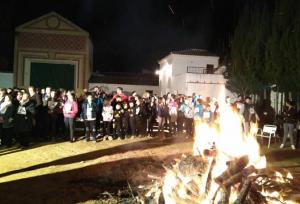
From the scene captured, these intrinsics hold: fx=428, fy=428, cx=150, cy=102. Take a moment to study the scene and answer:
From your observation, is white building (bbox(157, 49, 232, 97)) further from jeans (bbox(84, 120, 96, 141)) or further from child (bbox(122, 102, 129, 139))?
jeans (bbox(84, 120, 96, 141))

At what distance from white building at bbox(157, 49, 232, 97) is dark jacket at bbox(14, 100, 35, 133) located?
20811mm

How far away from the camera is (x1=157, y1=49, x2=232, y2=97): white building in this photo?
34.2 m

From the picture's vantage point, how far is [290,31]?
2342cm

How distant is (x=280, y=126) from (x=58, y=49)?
2284 cm

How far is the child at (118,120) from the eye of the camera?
16656mm

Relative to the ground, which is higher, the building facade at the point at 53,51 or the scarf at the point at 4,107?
the building facade at the point at 53,51

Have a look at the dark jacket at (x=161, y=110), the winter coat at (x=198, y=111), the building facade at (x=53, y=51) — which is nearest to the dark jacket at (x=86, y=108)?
the dark jacket at (x=161, y=110)

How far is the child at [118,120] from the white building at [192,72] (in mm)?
17508

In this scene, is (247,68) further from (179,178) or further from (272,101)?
(179,178)

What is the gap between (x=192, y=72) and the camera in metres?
41.6

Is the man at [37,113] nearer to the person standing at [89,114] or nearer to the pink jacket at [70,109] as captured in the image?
the pink jacket at [70,109]

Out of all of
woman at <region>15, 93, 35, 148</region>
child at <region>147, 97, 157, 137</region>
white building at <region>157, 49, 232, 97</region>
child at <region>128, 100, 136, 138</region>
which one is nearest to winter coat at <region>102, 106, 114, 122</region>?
child at <region>128, 100, 136, 138</region>

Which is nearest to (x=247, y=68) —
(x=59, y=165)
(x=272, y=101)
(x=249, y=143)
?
(x=272, y=101)

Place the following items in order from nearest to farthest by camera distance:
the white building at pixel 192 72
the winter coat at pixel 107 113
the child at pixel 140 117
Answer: the winter coat at pixel 107 113
the child at pixel 140 117
the white building at pixel 192 72
